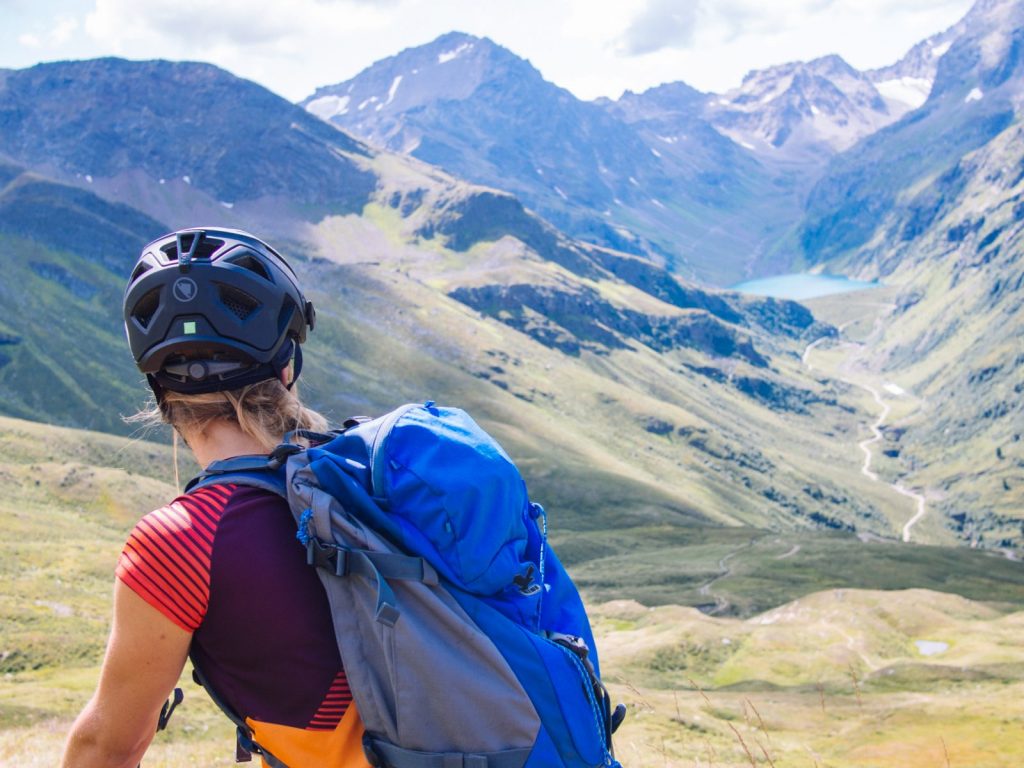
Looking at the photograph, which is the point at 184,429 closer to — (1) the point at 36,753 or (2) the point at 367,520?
(2) the point at 367,520

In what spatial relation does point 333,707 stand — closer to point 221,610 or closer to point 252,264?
point 221,610

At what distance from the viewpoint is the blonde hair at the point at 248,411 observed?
606 centimetres

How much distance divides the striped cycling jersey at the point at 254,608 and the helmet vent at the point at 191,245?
6.45 feet

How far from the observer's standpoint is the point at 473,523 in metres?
5.31

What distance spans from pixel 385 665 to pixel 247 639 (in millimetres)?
855

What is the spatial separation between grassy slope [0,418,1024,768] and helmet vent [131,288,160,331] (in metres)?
5.22

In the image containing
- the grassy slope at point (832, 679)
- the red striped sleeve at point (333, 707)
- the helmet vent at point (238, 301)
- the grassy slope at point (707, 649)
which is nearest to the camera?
the red striped sleeve at point (333, 707)

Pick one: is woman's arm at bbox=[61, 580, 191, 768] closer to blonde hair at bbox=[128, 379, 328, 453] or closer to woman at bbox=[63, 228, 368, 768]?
woman at bbox=[63, 228, 368, 768]

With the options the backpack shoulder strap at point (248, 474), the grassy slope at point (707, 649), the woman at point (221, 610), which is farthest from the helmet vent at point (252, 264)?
the grassy slope at point (707, 649)

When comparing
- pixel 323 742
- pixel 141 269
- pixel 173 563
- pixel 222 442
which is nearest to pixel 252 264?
pixel 141 269

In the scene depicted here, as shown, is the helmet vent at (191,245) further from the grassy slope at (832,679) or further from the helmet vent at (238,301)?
the grassy slope at (832,679)

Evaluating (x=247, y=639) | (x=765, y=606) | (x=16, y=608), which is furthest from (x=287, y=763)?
(x=765, y=606)

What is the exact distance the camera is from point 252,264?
643 centimetres

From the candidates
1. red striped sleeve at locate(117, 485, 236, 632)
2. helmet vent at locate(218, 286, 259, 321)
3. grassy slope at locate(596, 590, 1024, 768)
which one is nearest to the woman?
red striped sleeve at locate(117, 485, 236, 632)
